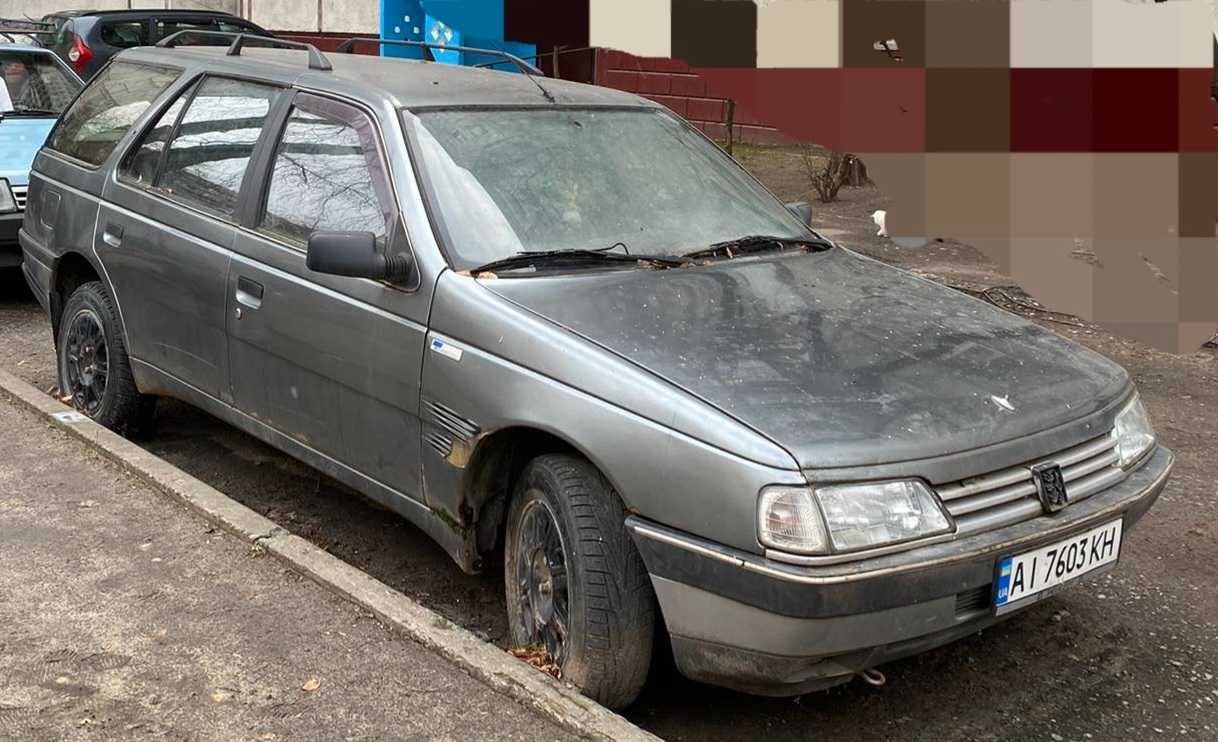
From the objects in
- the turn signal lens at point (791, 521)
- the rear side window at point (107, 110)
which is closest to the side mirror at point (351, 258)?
the turn signal lens at point (791, 521)

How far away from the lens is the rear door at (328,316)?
13.0 ft

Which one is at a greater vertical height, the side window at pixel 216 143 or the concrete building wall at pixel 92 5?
the concrete building wall at pixel 92 5

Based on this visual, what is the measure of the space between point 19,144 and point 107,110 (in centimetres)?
309

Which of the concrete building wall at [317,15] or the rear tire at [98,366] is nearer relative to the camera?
the rear tire at [98,366]

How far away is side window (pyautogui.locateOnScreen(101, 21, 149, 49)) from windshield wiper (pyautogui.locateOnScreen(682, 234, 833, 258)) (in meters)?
14.1

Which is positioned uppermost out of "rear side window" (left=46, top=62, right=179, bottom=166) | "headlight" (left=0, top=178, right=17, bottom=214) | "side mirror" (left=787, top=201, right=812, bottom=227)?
"rear side window" (left=46, top=62, right=179, bottom=166)

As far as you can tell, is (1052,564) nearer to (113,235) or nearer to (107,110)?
(113,235)

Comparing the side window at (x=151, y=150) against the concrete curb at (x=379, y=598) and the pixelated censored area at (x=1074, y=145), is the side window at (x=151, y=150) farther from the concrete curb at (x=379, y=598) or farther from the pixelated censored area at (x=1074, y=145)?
the pixelated censored area at (x=1074, y=145)

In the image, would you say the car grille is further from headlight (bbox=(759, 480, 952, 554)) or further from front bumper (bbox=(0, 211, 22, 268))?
front bumper (bbox=(0, 211, 22, 268))

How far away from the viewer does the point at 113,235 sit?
5.34 meters

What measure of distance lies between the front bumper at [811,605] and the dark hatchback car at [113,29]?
47.3 ft

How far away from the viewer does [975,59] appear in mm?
7891

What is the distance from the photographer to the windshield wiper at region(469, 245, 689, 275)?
3877mm

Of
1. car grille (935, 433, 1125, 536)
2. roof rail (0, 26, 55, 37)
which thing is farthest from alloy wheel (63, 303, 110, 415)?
roof rail (0, 26, 55, 37)
